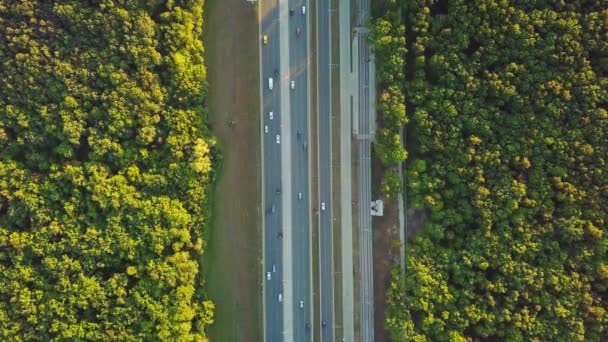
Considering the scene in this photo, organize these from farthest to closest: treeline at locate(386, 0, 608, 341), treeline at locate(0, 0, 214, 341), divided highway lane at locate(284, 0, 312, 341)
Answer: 1. divided highway lane at locate(284, 0, 312, 341)
2. treeline at locate(0, 0, 214, 341)
3. treeline at locate(386, 0, 608, 341)

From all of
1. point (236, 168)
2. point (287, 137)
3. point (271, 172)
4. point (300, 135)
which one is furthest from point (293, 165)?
point (236, 168)

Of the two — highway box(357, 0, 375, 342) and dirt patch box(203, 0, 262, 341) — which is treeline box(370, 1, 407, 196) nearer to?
highway box(357, 0, 375, 342)

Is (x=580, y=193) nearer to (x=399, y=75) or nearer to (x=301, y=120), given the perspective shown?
(x=399, y=75)

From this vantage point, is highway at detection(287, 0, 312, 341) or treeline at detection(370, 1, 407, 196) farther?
highway at detection(287, 0, 312, 341)

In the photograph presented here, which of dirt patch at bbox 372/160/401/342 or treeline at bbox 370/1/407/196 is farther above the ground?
treeline at bbox 370/1/407/196

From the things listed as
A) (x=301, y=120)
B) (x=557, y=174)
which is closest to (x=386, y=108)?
(x=301, y=120)

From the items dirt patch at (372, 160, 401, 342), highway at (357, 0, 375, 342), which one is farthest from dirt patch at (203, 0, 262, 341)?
dirt patch at (372, 160, 401, 342)
